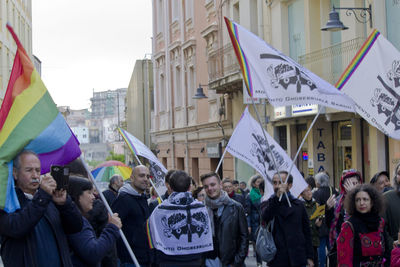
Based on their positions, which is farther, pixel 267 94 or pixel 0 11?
pixel 0 11

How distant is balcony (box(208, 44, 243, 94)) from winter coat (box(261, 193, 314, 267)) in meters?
15.7

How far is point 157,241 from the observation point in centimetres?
711

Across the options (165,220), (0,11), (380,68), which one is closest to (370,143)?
(380,68)

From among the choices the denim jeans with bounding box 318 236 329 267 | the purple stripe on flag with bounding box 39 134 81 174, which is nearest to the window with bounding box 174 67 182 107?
the denim jeans with bounding box 318 236 329 267

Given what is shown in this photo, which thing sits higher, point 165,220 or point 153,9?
point 153,9

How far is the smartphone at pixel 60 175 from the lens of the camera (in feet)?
15.4

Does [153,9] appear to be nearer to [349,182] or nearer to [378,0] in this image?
[378,0]

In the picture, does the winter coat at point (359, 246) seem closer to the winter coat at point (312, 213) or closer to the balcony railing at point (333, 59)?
the winter coat at point (312, 213)

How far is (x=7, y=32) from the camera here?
117 feet

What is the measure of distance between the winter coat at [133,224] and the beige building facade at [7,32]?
21262mm

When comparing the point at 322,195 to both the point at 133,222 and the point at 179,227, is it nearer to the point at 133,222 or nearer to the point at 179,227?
the point at 133,222

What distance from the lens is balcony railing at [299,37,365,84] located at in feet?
57.4

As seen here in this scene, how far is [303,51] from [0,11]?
18.1 metres

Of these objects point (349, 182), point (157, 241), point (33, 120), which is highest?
point (33, 120)
